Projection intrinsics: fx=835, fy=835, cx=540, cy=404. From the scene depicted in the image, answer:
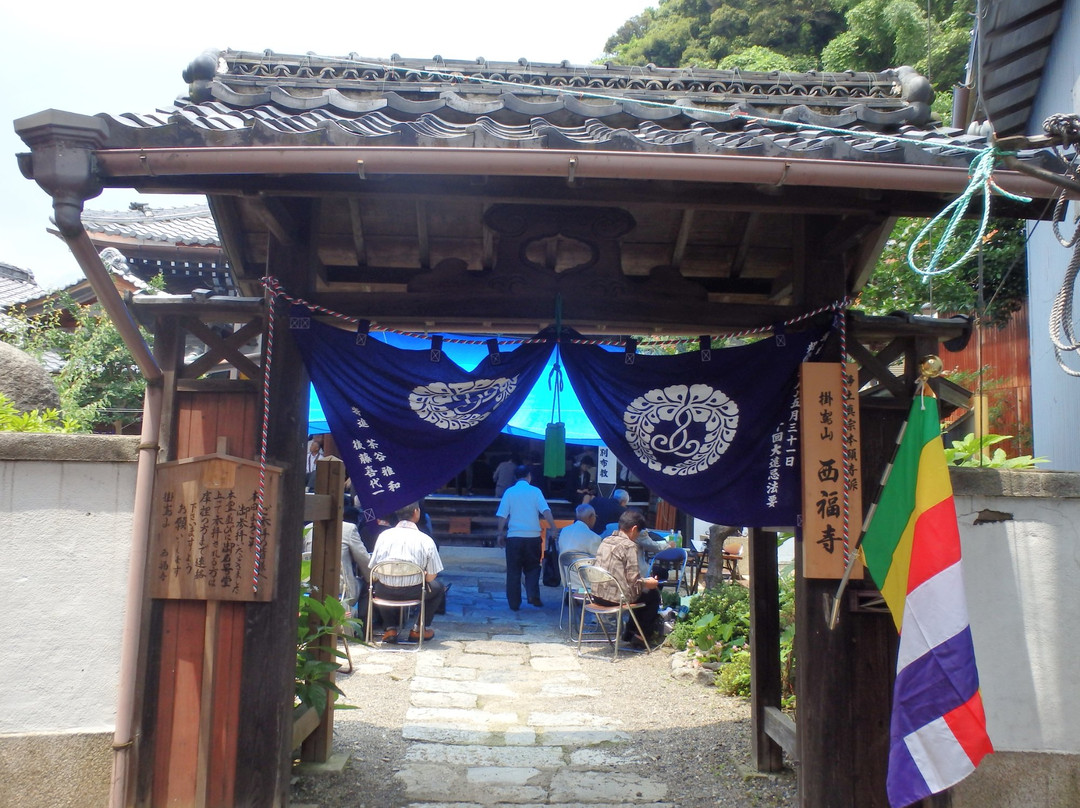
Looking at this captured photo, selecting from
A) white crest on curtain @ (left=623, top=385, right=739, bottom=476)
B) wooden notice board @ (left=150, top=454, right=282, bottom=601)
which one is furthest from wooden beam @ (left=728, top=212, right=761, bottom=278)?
wooden notice board @ (left=150, top=454, right=282, bottom=601)

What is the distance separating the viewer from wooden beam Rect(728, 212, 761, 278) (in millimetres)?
5664

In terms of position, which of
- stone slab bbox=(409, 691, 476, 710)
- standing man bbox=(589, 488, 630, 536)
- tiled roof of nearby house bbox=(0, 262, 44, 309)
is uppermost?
tiled roof of nearby house bbox=(0, 262, 44, 309)

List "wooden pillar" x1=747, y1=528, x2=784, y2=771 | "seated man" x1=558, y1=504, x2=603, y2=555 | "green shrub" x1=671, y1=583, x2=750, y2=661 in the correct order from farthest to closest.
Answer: "seated man" x1=558, y1=504, x2=603, y2=555
"green shrub" x1=671, y1=583, x2=750, y2=661
"wooden pillar" x1=747, y1=528, x2=784, y2=771

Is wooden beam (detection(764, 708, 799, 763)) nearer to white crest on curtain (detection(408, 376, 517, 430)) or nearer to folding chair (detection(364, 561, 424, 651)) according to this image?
white crest on curtain (detection(408, 376, 517, 430))

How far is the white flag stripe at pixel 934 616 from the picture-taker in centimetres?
448

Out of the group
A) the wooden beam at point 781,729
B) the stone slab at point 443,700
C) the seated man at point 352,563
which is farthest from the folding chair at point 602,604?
the wooden beam at point 781,729

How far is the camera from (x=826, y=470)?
5133mm

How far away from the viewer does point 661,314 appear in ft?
18.6

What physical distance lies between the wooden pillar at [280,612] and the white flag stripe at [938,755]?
3.66m

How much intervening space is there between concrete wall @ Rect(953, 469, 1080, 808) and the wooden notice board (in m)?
4.29

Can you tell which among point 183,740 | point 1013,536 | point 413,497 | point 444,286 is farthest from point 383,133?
point 1013,536

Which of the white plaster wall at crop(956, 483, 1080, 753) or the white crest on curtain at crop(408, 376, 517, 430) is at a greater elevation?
the white crest on curtain at crop(408, 376, 517, 430)

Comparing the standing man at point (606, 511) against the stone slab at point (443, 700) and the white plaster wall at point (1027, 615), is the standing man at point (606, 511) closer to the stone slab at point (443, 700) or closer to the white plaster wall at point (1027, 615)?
the stone slab at point (443, 700)

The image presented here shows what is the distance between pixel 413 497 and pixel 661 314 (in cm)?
206
